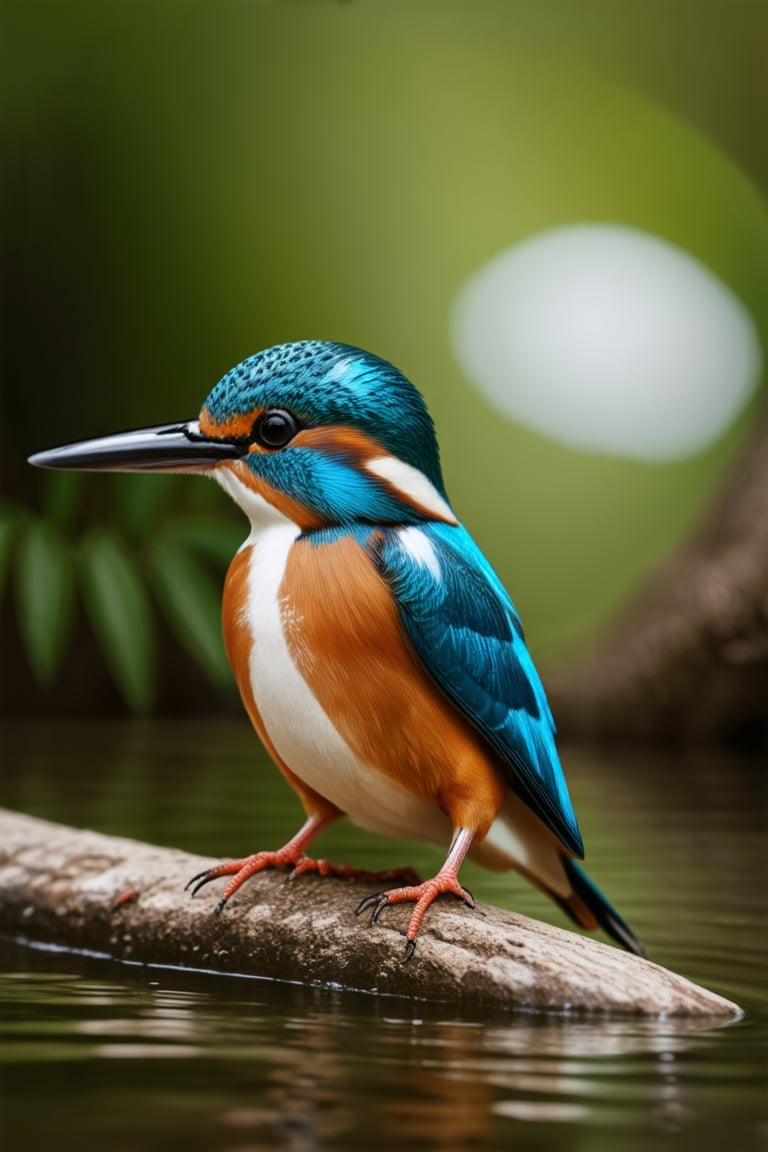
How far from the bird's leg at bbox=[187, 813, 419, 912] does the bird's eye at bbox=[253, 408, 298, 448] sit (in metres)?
0.53

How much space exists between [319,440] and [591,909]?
82cm

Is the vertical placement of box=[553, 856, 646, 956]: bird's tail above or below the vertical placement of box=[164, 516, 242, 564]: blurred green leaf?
below

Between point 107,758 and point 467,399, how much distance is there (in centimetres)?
409

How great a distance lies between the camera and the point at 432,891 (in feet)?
6.27

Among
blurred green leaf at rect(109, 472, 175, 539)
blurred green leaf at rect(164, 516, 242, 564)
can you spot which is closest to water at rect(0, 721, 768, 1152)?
blurred green leaf at rect(164, 516, 242, 564)

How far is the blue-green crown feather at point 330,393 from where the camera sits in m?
2.01

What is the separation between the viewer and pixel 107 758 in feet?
17.6

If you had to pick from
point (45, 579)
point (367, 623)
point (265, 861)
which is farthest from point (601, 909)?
point (45, 579)

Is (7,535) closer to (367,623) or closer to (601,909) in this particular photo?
(601,909)

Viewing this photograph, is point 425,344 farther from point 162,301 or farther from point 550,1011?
point 550,1011

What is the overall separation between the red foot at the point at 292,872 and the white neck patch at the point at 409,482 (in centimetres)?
49

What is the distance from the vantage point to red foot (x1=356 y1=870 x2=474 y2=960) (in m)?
1.89

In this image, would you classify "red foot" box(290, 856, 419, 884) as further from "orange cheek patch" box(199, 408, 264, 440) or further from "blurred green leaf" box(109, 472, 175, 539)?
"blurred green leaf" box(109, 472, 175, 539)

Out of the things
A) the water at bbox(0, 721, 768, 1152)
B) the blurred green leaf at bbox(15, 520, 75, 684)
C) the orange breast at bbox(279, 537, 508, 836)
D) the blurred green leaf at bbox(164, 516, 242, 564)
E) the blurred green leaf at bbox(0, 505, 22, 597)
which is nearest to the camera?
the water at bbox(0, 721, 768, 1152)
